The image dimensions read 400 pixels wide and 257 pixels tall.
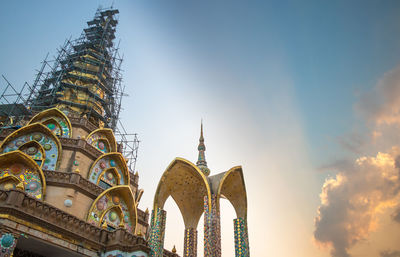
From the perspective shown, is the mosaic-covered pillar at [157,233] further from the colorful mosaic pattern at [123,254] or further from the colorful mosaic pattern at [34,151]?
the colorful mosaic pattern at [34,151]

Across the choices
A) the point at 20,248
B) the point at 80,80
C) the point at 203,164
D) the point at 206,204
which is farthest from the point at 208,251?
the point at 80,80

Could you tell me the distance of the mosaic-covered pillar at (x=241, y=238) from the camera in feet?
57.2

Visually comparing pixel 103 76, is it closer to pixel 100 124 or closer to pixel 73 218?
pixel 100 124

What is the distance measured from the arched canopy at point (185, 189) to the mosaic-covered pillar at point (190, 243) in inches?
15.7

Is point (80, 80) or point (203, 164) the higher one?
point (80, 80)

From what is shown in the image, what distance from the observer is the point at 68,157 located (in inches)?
816

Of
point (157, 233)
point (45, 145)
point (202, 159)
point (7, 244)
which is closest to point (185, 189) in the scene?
point (202, 159)

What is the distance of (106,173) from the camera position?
22.0m

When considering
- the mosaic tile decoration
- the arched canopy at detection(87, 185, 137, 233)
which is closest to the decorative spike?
the arched canopy at detection(87, 185, 137, 233)

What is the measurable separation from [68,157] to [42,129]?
236cm

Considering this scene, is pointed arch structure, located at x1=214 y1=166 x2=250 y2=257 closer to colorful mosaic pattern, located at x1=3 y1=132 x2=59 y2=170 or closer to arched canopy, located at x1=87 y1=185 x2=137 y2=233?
arched canopy, located at x1=87 y1=185 x2=137 y2=233

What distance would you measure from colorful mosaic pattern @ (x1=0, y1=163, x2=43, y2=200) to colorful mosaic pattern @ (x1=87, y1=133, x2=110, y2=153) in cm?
562

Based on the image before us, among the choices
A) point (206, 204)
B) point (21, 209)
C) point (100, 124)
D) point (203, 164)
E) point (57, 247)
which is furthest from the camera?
point (100, 124)

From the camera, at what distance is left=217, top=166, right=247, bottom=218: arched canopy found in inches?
750
